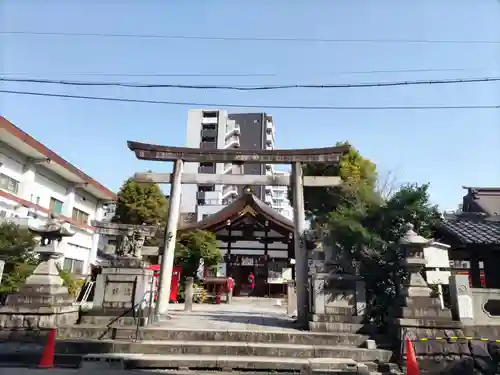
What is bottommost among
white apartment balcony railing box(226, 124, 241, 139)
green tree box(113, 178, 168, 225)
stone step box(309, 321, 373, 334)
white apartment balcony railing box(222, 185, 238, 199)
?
stone step box(309, 321, 373, 334)

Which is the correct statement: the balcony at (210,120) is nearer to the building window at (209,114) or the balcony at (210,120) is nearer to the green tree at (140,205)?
the building window at (209,114)

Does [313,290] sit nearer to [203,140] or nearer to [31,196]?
[31,196]

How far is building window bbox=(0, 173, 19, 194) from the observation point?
61.2 ft

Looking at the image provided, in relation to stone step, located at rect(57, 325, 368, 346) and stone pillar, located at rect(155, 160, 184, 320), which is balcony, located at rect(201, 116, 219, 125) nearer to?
stone pillar, located at rect(155, 160, 184, 320)

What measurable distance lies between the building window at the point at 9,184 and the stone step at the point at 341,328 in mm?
18848

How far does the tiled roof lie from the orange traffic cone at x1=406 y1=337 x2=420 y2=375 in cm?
817

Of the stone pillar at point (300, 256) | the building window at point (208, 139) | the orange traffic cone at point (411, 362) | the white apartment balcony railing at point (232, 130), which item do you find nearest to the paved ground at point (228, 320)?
the stone pillar at point (300, 256)

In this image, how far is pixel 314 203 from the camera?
86.5 feet

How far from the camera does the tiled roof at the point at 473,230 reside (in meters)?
13.3

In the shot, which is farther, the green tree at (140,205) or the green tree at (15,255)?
the green tree at (140,205)

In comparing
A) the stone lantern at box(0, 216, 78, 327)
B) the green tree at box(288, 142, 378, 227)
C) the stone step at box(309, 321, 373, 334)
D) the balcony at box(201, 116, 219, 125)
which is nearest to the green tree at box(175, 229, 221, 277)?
the green tree at box(288, 142, 378, 227)

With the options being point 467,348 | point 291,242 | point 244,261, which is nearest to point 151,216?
point 244,261

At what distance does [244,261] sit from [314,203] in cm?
720

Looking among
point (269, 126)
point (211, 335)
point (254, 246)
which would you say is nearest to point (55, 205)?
point (254, 246)
